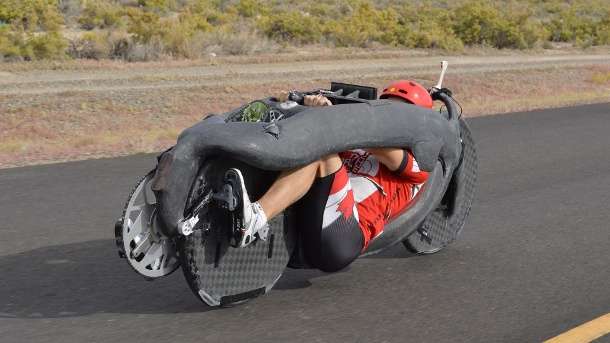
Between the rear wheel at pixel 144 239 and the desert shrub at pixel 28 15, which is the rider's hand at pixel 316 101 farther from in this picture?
the desert shrub at pixel 28 15

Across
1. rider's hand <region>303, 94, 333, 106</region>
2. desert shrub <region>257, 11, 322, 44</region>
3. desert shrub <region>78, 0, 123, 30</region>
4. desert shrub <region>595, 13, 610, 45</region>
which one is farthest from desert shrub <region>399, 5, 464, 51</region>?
rider's hand <region>303, 94, 333, 106</region>

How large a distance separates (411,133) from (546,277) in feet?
4.56

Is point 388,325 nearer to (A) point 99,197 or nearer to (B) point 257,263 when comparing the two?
(B) point 257,263

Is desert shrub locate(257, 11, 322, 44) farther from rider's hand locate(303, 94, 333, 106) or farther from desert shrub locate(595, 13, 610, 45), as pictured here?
rider's hand locate(303, 94, 333, 106)

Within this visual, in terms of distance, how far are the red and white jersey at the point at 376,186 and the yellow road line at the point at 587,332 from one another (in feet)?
3.90

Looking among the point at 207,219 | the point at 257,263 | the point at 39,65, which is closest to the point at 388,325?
the point at 257,263

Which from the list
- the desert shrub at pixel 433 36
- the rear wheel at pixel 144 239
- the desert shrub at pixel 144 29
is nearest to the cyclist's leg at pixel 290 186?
the rear wheel at pixel 144 239

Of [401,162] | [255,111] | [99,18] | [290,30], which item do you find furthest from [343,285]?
[99,18]

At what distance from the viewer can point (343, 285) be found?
5.67 meters

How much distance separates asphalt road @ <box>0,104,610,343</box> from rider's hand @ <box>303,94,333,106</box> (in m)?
1.09

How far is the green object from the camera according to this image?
5078mm

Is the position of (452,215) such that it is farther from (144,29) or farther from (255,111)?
(144,29)

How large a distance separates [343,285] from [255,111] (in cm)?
124

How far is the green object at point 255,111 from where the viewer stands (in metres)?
5.08
